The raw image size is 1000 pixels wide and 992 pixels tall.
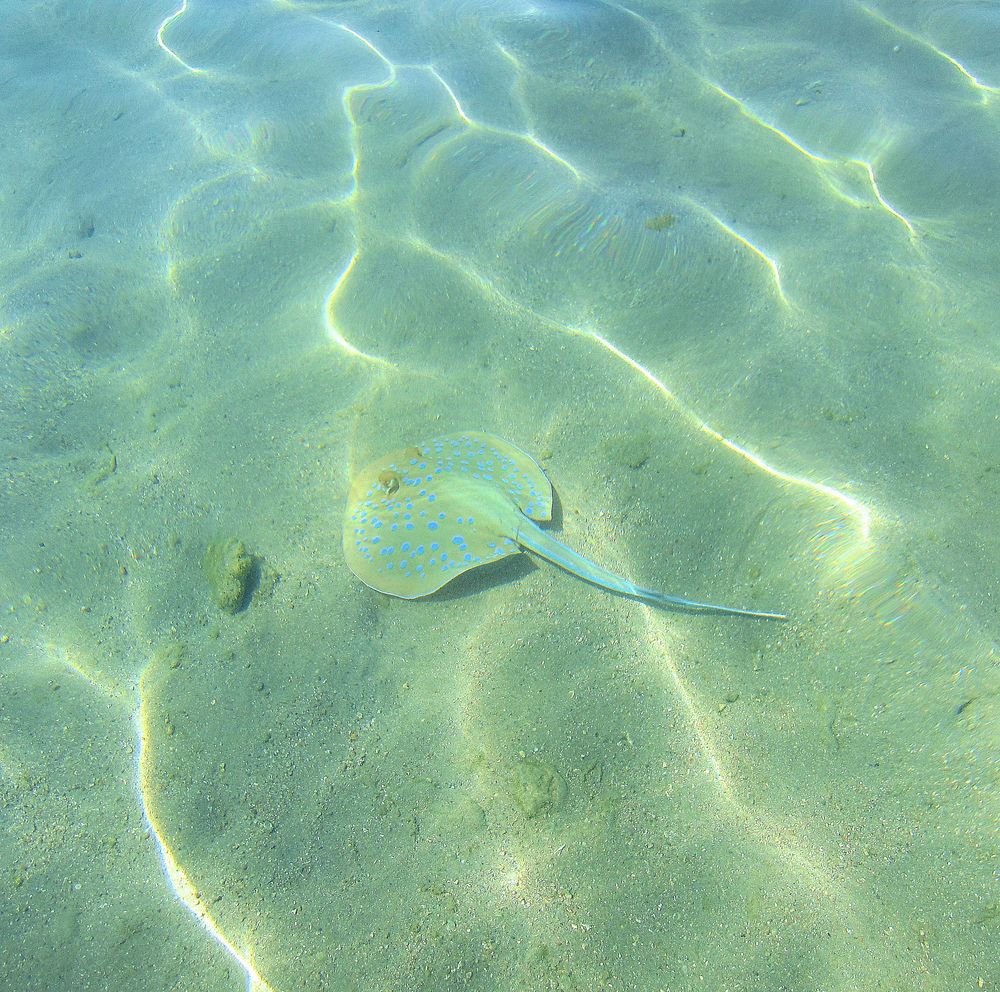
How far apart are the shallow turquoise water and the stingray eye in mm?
359

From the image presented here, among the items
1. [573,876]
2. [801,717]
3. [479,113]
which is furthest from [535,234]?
[573,876]

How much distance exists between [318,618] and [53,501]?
1.73 metres

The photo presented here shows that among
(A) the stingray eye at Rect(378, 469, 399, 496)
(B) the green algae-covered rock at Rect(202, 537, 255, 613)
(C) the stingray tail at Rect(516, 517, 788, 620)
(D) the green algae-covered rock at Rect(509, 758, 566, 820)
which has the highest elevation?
(C) the stingray tail at Rect(516, 517, 788, 620)

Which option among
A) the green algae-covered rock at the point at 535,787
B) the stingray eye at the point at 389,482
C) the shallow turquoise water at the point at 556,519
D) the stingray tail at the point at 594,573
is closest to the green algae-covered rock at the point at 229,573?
the shallow turquoise water at the point at 556,519

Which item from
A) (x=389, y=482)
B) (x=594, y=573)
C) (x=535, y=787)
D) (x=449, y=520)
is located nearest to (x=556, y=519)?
(x=594, y=573)

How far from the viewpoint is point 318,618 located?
295cm

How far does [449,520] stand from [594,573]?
0.80 m

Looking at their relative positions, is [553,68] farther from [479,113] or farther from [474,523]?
[474,523]

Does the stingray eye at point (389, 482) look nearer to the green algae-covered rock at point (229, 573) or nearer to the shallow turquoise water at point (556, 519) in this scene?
the shallow turquoise water at point (556, 519)

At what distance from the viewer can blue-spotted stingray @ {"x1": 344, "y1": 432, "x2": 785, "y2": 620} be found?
9.49ft

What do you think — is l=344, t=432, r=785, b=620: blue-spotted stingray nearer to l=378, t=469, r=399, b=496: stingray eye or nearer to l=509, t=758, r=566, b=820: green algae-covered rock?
l=378, t=469, r=399, b=496: stingray eye

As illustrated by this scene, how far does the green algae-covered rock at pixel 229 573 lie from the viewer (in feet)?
9.73

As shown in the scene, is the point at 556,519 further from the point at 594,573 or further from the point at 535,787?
the point at 535,787

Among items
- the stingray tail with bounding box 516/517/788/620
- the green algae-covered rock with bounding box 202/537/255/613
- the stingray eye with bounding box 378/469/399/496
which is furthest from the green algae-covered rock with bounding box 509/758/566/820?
the green algae-covered rock with bounding box 202/537/255/613
